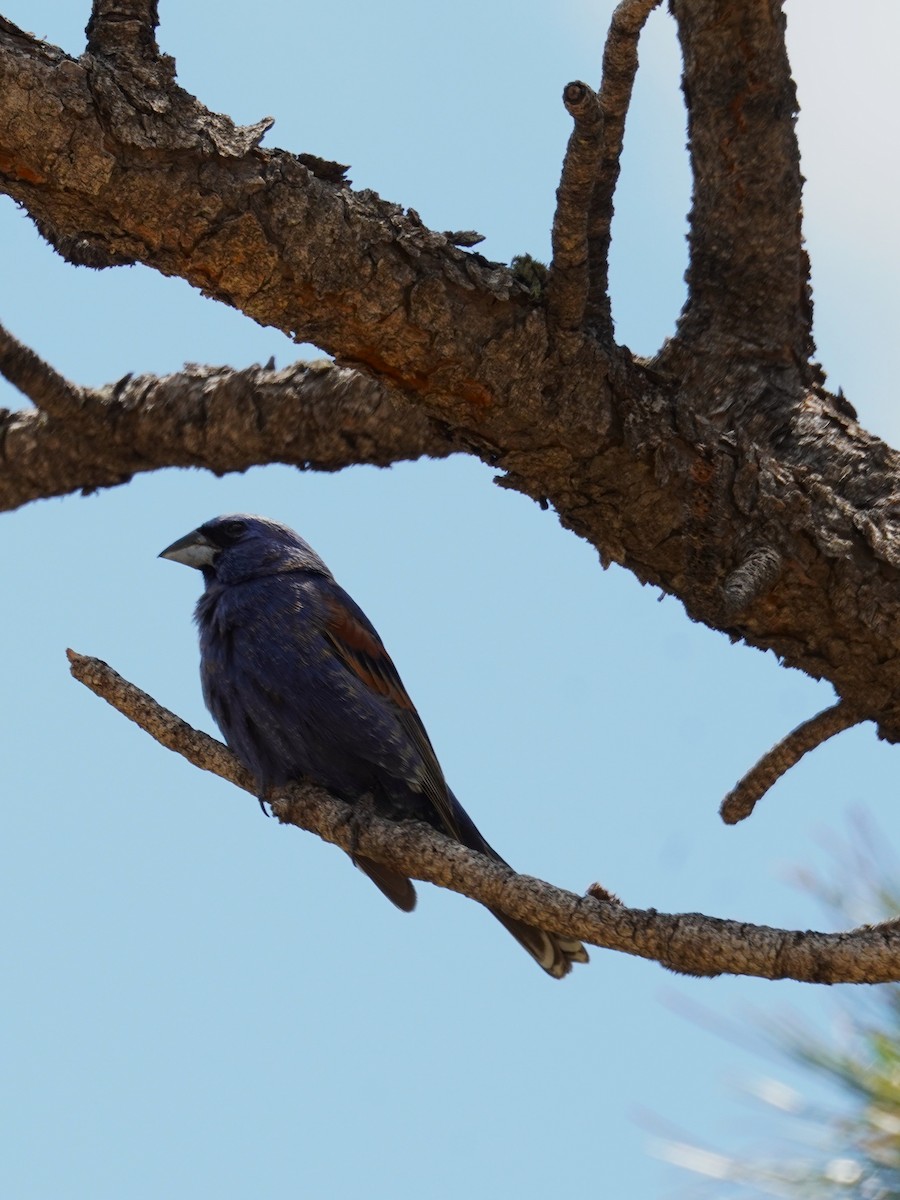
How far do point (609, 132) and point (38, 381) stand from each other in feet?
7.48

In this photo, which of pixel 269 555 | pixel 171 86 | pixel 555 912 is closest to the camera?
pixel 555 912

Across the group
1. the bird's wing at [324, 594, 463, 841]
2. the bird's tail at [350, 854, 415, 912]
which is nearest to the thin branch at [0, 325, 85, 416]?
the bird's wing at [324, 594, 463, 841]

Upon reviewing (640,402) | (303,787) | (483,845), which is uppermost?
(640,402)

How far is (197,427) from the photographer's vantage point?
486 centimetres

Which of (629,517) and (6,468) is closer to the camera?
(629,517)

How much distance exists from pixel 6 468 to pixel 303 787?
4.96 ft

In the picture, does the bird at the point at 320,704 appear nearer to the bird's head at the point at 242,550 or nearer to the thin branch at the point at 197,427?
the bird's head at the point at 242,550


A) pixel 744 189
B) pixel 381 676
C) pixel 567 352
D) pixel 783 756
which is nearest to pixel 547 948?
pixel 783 756

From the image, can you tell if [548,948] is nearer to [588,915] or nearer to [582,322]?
[588,915]

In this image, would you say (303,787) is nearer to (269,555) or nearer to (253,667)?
(253,667)

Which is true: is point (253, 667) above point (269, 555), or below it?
below

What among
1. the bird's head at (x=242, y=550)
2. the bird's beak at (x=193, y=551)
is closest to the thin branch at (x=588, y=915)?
the bird's head at (x=242, y=550)

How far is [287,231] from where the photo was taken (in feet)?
11.0

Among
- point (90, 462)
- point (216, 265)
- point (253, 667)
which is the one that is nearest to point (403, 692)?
point (253, 667)
